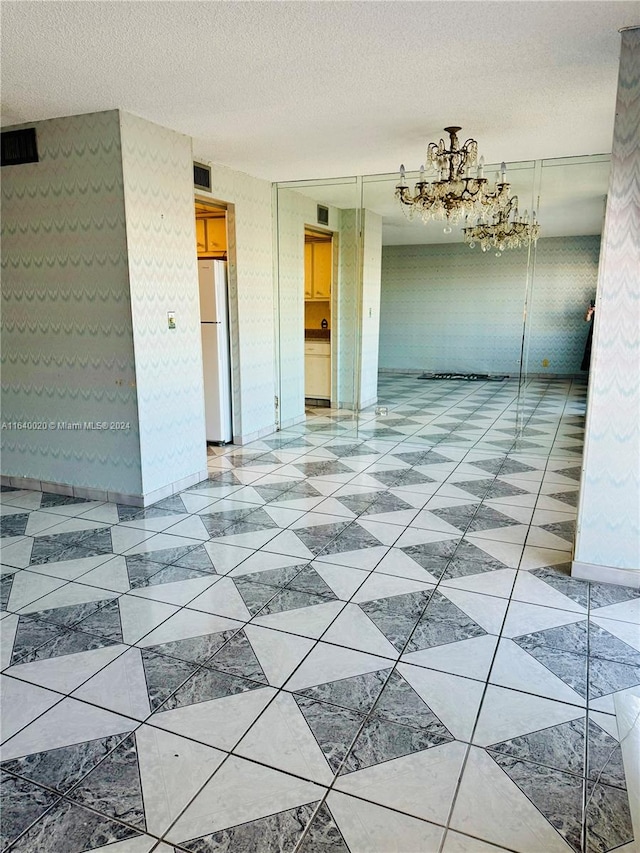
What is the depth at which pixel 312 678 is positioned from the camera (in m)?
2.24

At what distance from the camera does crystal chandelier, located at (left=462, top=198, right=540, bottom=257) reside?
6.10 metres

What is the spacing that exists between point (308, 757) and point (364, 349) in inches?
250

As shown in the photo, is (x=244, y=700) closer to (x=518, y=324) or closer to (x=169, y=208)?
(x=169, y=208)

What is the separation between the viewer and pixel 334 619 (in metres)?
2.66

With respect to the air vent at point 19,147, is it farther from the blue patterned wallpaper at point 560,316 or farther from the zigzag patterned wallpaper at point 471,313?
the zigzag patterned wallpaper at point 471,313

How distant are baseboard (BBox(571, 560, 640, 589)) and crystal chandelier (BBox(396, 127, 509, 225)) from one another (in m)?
2.88

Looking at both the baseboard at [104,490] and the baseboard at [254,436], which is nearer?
the baseboard at [104,490]

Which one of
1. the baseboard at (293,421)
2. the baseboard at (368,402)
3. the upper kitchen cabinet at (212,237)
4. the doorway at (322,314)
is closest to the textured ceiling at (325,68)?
→ the upper kitchen cabinet at (212,237)

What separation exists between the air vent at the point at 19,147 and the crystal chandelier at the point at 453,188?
8.59 feet

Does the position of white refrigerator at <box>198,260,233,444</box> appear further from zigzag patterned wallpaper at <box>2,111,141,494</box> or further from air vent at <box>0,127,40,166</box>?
air vent at <box>0,127,40,166</box>

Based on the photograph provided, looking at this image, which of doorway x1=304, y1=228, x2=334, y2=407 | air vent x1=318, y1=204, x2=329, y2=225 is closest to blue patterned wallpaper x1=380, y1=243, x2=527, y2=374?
doorway x1=304, y1=228, x2=334, y2=407

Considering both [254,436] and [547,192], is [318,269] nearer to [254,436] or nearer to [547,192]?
[254,436]

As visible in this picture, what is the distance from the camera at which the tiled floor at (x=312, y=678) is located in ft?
5.37

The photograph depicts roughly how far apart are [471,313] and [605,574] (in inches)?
334
